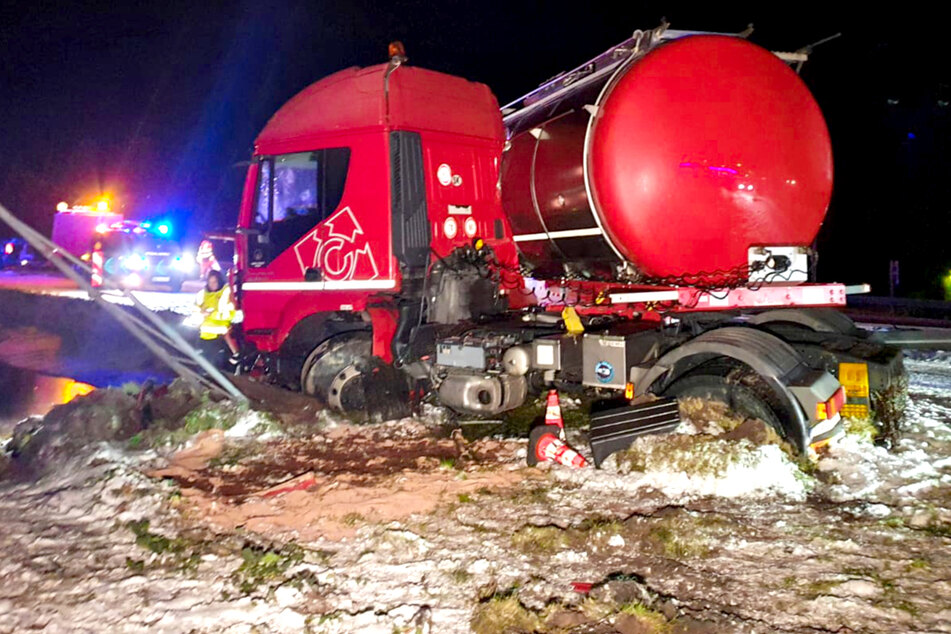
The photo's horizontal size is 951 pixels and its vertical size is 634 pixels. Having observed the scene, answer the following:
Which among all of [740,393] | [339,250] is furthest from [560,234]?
[339,250]

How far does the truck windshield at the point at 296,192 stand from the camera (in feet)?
22.6

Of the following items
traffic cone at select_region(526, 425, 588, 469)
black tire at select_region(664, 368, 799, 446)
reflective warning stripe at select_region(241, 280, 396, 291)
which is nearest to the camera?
black tire at select_region(664, 368, 799, 446)

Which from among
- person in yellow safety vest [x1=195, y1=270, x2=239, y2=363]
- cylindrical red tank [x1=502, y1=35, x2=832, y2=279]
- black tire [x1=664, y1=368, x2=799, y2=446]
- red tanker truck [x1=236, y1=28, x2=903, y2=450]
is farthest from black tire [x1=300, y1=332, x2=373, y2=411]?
black tire [x1=664, y1=368, x2=799, y2=446]

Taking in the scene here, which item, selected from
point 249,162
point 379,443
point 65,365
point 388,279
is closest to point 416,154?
point 388,279

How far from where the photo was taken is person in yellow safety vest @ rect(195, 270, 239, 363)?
26.6ft

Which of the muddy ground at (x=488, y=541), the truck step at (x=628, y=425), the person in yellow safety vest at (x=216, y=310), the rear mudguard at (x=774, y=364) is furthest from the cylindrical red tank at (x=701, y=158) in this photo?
the person in yellow safety vest at (x=216, y=310)

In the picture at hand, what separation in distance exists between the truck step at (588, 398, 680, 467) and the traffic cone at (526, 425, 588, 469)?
0.51ft

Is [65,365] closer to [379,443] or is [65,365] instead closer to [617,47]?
[379,443]

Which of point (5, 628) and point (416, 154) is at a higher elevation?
point (416, 154)

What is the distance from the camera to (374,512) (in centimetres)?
467

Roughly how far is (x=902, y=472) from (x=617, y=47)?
378cm

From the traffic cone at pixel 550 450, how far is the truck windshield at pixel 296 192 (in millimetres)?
3035

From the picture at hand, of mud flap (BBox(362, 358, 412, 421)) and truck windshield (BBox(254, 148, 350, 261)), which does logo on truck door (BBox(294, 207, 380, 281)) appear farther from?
mud flap (BBox(362, 358, 412, 421))

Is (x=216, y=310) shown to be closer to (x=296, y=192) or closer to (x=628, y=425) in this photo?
(x=296, y=192)
